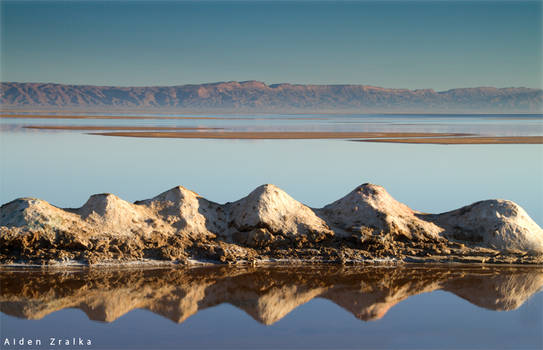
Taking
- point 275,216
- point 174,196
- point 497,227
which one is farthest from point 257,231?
point 497,227

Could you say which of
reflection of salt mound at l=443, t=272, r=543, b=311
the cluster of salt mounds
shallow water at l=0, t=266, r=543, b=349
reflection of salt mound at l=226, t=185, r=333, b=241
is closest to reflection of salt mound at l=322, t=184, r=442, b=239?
the cluster of salt mounds

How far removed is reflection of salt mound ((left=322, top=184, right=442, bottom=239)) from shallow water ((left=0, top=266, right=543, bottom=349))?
1.93ft

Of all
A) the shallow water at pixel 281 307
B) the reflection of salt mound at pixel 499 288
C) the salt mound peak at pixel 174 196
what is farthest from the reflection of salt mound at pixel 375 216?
the salt mound peak at pixel 174 196

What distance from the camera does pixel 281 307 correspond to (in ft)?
16.5

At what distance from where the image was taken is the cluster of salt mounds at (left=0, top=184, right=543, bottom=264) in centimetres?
612

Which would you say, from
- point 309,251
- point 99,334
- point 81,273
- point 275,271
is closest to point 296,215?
point 309,251

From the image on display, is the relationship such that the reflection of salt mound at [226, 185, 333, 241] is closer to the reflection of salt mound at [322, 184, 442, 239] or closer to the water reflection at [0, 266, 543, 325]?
the reflection of salt mound at [322, 184, 442, 239]

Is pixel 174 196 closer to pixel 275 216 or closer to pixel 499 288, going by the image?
pixel 275 216

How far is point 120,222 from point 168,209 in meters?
0.58

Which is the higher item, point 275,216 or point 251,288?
point 275,216

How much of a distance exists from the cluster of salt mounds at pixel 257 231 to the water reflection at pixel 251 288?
1.04ft

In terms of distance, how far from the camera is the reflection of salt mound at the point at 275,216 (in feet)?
21.6

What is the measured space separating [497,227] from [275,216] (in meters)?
2.45

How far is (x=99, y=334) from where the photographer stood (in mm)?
4355
